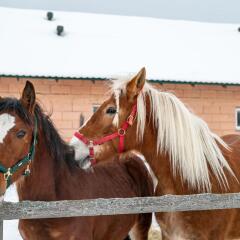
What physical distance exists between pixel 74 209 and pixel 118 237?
4.85 feet

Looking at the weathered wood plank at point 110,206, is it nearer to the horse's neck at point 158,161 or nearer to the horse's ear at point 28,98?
the horse's neck at point 158,161

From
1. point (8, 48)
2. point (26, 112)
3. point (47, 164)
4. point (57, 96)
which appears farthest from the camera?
point (8, 48)

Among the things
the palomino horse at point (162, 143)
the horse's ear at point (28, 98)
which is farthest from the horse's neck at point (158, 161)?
the horse's ear at point (28, 98)

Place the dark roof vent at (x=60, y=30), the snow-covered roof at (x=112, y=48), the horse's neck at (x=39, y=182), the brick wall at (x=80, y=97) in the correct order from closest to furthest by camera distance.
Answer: the horse's neck at (x=39, y=182), the brick wall at (x=80, y=97), the snow-covered roof at (x=112, y=48), the dark roof vent at (x=60, y=30)

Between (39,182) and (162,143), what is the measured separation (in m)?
1.05

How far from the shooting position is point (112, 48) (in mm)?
15039

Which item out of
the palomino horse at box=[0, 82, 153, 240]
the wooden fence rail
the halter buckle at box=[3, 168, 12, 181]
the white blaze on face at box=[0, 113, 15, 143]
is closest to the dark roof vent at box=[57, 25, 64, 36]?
the palomino horse at box=[0, 82, 153, 240]

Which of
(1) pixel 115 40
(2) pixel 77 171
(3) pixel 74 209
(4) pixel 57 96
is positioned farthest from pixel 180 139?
(1) pixel 115 40

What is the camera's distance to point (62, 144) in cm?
373

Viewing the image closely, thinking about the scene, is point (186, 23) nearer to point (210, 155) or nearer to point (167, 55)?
point (167, 55)

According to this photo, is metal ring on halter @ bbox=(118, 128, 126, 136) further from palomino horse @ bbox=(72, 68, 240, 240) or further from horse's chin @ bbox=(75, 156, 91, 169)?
horse's chin @ bbox=(75, 156, 91, 169)

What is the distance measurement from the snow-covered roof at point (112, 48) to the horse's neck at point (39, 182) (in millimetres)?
9179

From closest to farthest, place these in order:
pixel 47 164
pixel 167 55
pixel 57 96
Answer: pixel 47 164, pixel 57 96, pixel 167 55

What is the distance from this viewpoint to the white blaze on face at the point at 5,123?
3.13 metres
